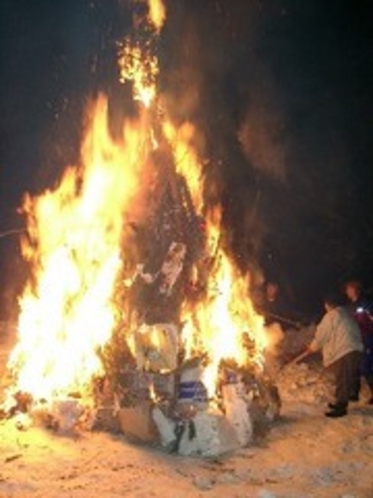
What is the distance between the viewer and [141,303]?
28.6ft

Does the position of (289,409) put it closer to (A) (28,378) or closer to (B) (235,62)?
(A) (28,378)

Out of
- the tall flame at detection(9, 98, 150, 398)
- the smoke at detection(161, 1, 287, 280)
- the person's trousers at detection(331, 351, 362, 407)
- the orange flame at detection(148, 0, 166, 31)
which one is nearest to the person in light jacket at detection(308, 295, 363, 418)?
the person's trousers at detection(331, 351, 362, 407)

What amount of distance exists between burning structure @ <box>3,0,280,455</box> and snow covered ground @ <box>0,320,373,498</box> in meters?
0.34

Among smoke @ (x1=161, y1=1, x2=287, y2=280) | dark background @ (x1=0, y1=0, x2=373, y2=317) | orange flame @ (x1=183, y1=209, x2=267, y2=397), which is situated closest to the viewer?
orange flame @ (x1=183, y1=209, x2=267, y2=397)

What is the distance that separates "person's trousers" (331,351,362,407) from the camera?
347 inches

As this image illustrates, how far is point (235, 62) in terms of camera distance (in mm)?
16906

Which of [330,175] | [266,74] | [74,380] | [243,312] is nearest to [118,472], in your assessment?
[74,380]

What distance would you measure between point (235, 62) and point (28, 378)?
1135 centimetres

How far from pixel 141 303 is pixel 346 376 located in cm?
318

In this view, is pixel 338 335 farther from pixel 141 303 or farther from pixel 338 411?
pixel 141 303

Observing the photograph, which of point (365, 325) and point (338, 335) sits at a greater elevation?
point (365, 325)

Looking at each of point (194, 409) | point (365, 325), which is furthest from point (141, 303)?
point (365, 325)

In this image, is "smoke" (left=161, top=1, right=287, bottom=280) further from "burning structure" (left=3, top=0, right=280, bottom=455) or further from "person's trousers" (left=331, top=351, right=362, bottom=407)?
"person's trousers" (left=331, top=351, right=362, bottom=407)

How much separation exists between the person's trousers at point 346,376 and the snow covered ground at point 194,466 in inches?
14.7
